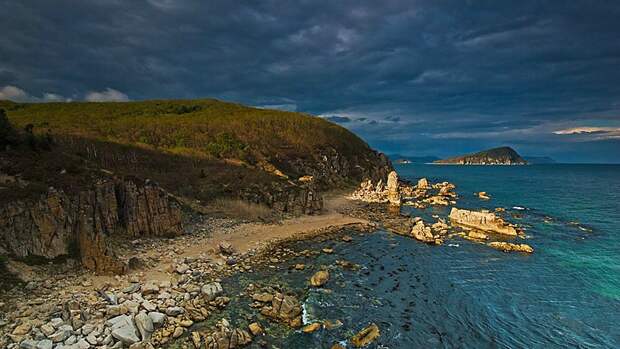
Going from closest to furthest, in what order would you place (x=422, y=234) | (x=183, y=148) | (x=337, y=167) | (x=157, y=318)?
(x=157, y=318), (x=422, y=234), (x=183, y=148), (x=337, y=167)

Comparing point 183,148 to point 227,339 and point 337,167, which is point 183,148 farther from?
point 227,339

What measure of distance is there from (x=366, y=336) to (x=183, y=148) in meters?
63.4

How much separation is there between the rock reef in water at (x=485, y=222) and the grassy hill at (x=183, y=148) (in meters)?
29.5

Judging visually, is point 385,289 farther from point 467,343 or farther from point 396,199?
point 396,199

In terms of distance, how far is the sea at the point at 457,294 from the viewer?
19.5 meters

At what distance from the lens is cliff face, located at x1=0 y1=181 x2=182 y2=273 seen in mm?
21812

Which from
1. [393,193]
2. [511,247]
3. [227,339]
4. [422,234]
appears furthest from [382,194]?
[227,339]

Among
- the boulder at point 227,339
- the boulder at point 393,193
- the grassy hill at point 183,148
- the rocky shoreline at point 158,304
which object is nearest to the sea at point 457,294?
the boulder at point 227,339

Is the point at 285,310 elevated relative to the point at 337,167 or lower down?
lower down

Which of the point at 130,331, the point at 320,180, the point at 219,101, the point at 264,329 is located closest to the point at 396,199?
the point at 320,180

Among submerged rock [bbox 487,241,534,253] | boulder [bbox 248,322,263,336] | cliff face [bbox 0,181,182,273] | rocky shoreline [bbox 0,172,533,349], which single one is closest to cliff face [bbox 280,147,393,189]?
submerged rock [bbox 487,241,534,253]

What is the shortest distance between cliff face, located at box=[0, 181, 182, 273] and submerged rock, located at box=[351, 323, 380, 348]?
1653 cm

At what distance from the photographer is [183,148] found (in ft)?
236

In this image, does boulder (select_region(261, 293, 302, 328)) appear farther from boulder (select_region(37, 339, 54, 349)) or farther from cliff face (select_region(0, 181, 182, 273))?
cliff face (select_region(0, 181, 182, 273))
